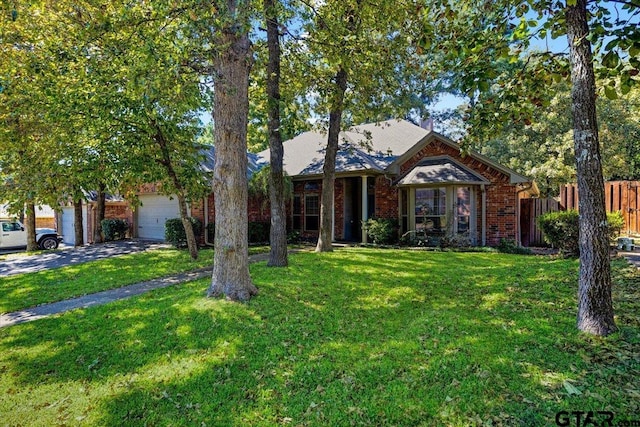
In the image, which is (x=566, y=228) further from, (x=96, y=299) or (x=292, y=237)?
(x=96, y=299)

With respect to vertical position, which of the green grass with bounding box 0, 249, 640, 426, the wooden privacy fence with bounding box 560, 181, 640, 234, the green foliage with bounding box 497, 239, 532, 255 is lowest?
the green grass with bounding box 0, 249, 640, 426

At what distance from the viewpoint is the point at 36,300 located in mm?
7449

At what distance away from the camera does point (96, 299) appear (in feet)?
24.2

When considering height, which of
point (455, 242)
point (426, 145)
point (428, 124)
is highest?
point (428, 124)

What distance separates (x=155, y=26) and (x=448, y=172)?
10.6 m

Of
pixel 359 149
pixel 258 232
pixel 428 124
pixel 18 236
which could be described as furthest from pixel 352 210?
pixel 18 236

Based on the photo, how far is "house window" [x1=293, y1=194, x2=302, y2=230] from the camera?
17750 mm

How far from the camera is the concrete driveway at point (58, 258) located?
11.3m

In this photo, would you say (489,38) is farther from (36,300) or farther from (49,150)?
(49,150)

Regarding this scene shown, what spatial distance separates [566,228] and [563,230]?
32cm

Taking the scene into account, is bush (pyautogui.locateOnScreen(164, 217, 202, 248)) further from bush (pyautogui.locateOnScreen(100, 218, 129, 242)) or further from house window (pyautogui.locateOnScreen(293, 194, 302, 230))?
bush (pyautogui.locateOnScreen(100, 218, 129, 242))

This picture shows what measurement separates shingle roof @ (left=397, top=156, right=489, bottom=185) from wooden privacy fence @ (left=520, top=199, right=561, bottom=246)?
3.22 meters

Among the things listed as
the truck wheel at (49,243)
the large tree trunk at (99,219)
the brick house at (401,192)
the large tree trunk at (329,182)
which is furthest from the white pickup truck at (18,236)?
the large tree trunk at (329,182)

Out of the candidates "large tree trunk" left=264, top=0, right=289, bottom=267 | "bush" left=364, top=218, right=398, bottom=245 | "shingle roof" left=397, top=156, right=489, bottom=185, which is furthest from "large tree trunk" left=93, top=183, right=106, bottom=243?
"shingle roof" left=397, top=156, right=489, bottom=185
